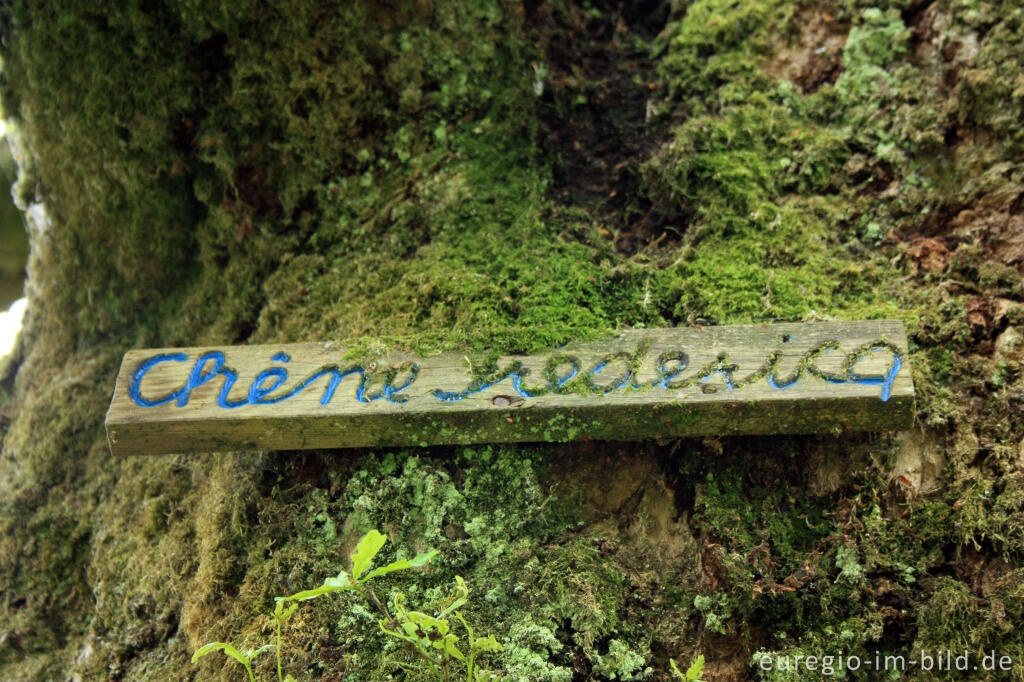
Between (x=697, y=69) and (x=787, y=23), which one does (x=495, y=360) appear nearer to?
(x=697, y=69)

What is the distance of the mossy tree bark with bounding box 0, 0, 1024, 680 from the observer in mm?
2004

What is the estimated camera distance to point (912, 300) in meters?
2.33

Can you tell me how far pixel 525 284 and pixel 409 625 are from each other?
1.22 m

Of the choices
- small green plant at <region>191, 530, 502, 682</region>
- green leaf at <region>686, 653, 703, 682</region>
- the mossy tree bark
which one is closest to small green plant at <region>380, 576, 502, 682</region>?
small green plant at <region>191, 530, 502, 682</region>

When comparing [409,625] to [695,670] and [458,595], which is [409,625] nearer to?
[458,595]

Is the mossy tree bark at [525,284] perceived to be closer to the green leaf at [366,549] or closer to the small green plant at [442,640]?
the small green plant at [442,640]

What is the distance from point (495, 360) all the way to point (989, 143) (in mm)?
1869

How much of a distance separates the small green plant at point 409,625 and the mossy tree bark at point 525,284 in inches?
5.9

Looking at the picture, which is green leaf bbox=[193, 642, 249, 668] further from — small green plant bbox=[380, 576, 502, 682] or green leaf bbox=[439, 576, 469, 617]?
green leaf bbox=[439, 576, 469, 617]

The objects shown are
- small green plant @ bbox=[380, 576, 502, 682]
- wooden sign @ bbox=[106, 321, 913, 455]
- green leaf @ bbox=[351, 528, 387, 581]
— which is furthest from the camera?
wooden sign @ bbox=[106, 321, 913, 455]

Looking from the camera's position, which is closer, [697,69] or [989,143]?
[989,143]

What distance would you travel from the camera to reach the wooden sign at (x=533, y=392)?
1.98 m

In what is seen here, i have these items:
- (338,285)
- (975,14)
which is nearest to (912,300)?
(975,14)

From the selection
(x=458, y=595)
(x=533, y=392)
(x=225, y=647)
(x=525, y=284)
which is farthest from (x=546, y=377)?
(x=225, y=647)
